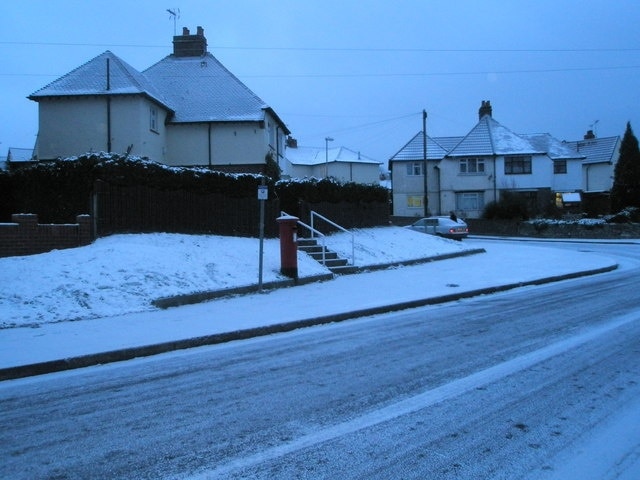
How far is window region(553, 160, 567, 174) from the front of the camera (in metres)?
53.4

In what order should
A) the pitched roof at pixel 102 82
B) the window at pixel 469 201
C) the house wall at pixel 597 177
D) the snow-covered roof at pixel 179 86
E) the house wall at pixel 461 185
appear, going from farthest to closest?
the house wall at pixel 597 177 → the window at pixel 469 201 → the house wall at pixel 461 185 → the snow-covered roof at pixel 179 86 → the pitched roof at pixel 102 82

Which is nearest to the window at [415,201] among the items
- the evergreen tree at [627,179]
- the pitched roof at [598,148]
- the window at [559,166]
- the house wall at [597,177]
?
the window at [559,166]

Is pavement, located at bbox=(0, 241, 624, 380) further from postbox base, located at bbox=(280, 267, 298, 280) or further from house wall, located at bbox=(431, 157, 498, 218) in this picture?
house wall, located at bbox=(431, 157, 498, 218)

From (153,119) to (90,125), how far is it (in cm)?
293

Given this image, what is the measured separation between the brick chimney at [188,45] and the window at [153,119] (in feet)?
23.0

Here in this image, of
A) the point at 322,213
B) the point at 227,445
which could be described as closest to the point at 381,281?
the point at 322,213

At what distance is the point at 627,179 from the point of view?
4712 centimetres

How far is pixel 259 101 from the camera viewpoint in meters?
32.2

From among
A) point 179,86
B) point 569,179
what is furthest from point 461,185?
point 179,86

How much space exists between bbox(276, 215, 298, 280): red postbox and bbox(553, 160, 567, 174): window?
4418 cm

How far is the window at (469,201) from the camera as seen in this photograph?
52219 mm

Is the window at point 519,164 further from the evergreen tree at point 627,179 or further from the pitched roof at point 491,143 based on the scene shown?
the evergreen tree at point 627,179

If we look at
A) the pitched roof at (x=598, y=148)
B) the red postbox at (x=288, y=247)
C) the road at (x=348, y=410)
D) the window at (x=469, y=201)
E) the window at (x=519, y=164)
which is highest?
the pitched roof at (x=598, y=148)

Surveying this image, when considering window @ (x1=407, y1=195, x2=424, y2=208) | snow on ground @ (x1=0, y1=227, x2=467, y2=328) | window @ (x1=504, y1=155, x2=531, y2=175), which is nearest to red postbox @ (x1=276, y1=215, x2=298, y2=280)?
snow on ground @ (x1=0, y1=227, x2=467, y2=328)
